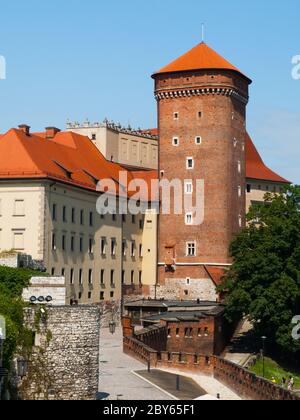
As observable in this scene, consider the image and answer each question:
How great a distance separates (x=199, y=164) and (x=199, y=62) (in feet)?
27.3

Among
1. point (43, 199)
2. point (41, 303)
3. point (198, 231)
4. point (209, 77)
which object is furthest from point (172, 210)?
Answer: point (41, 303)

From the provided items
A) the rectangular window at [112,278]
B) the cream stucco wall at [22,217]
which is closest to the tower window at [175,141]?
the rectangular window at [112,278]

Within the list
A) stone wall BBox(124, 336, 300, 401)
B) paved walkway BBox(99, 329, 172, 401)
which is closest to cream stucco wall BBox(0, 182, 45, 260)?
paved walkway BBox(99, 329, 172, 401)

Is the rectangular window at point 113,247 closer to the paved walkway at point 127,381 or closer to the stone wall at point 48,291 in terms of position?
the paved walkway at point 127,381

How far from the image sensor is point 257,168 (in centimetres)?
10581

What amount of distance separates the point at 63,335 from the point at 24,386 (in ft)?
7.68

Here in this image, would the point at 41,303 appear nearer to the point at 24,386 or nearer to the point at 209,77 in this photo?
the point at 24,386

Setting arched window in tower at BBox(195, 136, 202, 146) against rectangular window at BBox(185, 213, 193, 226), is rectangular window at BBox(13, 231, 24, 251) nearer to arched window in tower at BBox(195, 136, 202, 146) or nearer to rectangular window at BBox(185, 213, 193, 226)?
rectangular window at BBox(185, 213, 193, 226)

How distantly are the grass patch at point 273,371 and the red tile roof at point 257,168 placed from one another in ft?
129

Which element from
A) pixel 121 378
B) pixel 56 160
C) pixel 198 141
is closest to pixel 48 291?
pixel 121 378

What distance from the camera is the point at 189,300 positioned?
79.8 metres

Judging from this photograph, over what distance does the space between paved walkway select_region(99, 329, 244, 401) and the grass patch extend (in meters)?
6.65

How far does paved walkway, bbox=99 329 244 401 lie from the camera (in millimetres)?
43281

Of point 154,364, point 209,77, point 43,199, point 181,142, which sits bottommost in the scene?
point 154,364
